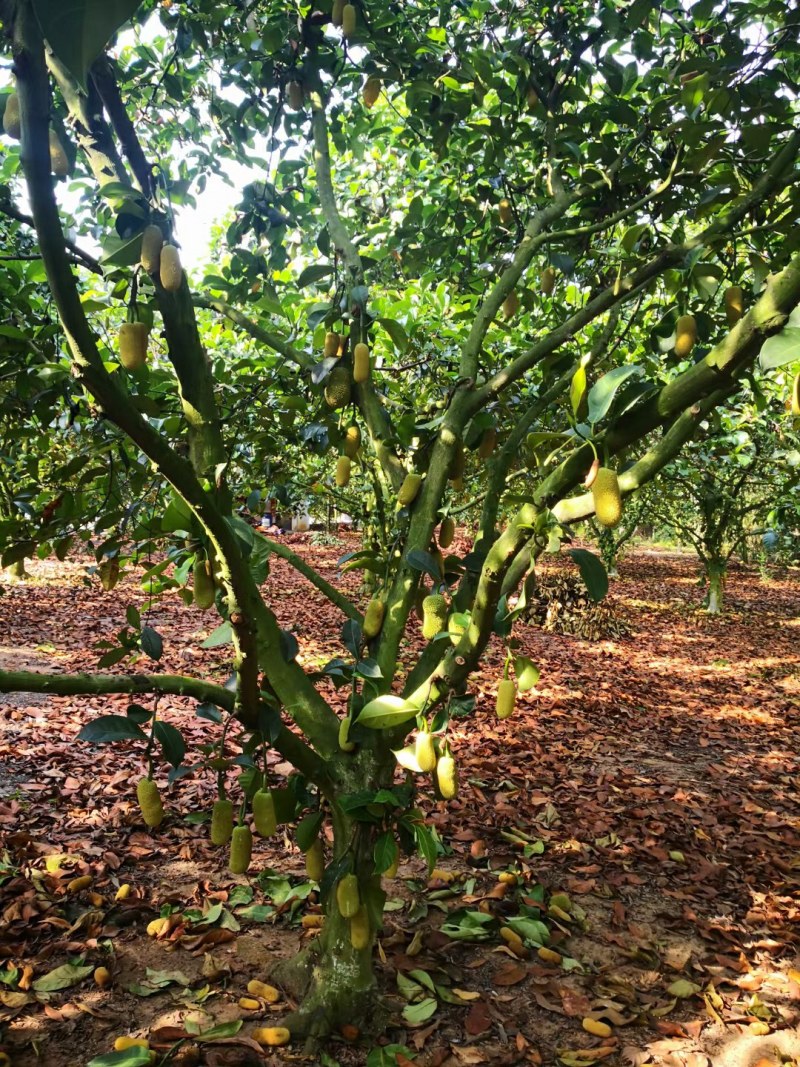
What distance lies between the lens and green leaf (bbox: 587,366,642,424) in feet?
3.84

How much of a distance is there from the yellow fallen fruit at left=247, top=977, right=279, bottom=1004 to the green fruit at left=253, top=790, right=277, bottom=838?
0.62 m

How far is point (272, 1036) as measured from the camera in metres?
1.77

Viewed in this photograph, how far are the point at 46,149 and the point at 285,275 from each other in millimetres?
3385

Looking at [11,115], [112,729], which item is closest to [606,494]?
[112,729]

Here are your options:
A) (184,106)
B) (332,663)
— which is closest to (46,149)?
(332,663)

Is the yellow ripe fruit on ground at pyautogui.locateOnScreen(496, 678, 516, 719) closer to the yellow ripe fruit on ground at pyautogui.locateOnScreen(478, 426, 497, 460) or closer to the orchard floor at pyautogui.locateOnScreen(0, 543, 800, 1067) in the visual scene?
the orchard floor at pyautogui.locateOnScreen(0, 543, 800, 1067)

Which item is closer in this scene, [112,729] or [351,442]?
[112,729]

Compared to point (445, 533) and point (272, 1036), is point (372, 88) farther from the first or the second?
point (272, 1036)

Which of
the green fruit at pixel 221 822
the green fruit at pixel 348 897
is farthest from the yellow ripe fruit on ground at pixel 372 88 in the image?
the green fruit at pixel 348 897

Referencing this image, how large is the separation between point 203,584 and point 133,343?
50cm

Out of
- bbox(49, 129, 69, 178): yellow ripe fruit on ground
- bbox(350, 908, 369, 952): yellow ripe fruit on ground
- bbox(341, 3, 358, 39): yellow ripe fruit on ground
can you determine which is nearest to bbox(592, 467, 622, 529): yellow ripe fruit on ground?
bbox(49, 129, 69, 178): yellow ripe fruit on ground

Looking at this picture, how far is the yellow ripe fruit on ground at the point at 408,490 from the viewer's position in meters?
1.84

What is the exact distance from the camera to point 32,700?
4.62 meters

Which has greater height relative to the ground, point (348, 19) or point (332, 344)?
point (348, 19)
